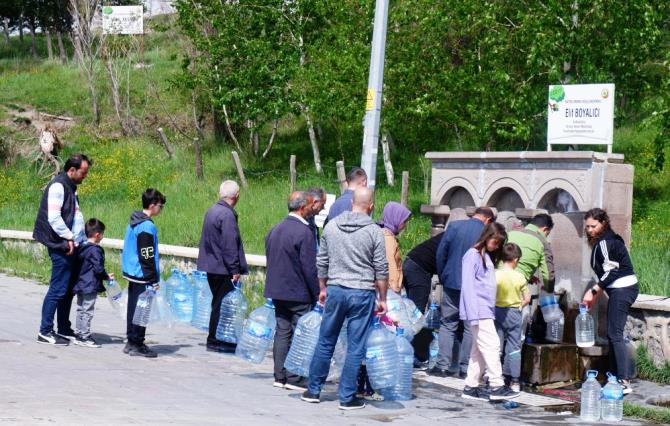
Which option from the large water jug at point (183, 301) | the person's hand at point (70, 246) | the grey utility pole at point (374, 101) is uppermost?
the grey utility pole at point (374, 101)

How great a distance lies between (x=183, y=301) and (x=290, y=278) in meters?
3.71

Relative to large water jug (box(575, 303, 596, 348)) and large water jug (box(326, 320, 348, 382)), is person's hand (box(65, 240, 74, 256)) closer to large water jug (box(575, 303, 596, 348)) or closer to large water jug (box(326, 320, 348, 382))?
large water jug (box(326, 320, 348, 382))

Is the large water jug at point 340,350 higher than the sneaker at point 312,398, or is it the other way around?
the large water jug at point 340,350

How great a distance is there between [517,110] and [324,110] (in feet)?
17.8

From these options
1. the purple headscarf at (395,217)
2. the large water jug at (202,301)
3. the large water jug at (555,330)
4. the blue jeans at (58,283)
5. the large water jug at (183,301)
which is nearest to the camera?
the purple headscarf at (395,217)

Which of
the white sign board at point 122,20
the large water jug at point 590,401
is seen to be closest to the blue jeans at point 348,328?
the large water jug at point 590,401

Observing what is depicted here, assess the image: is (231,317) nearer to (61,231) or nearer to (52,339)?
(52,339)

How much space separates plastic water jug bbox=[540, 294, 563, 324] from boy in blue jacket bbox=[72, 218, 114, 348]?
4577mm

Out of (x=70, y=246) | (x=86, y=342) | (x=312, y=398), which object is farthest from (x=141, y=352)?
(x=312, y=398)

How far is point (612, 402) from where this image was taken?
9164 mm

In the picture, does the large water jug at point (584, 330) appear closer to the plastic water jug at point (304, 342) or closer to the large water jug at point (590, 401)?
the large water jug at point (590, 401)

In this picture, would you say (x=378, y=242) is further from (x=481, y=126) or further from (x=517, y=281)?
(x=481, y=126)

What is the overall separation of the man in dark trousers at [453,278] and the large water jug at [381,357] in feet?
5.03

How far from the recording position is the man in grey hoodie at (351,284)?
349 inches
